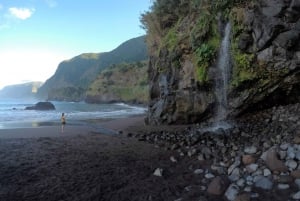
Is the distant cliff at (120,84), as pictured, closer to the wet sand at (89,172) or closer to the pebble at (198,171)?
the wet sand at (89,172)

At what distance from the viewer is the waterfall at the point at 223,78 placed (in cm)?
1411

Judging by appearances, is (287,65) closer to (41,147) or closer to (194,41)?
(194,41)

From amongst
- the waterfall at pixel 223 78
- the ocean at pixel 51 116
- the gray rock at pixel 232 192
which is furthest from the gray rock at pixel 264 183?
the ocean at pixel 51 116

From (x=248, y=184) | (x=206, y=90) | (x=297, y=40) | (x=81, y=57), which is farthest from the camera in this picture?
(x=81, y=57)

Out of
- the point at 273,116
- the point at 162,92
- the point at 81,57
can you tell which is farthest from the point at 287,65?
the point at 81,57

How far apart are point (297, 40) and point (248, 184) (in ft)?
22.4

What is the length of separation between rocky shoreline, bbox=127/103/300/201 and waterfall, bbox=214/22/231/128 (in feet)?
3.41

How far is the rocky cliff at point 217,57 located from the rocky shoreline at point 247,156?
1.17 metres

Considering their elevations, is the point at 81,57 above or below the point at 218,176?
above

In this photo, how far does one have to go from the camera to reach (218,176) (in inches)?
306

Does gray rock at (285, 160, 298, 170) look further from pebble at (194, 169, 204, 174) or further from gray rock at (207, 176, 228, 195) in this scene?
pebble at (194, 169, 204, 174)

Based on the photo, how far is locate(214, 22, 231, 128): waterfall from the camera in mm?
14109

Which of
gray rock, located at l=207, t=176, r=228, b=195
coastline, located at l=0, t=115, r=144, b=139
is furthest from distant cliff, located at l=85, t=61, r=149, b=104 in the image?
gray rock, located at l=207, t=176, r=228, b=195

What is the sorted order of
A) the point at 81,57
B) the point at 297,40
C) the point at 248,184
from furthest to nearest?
the point at 81,57 → the point at 297,40 → the point at 248,184
